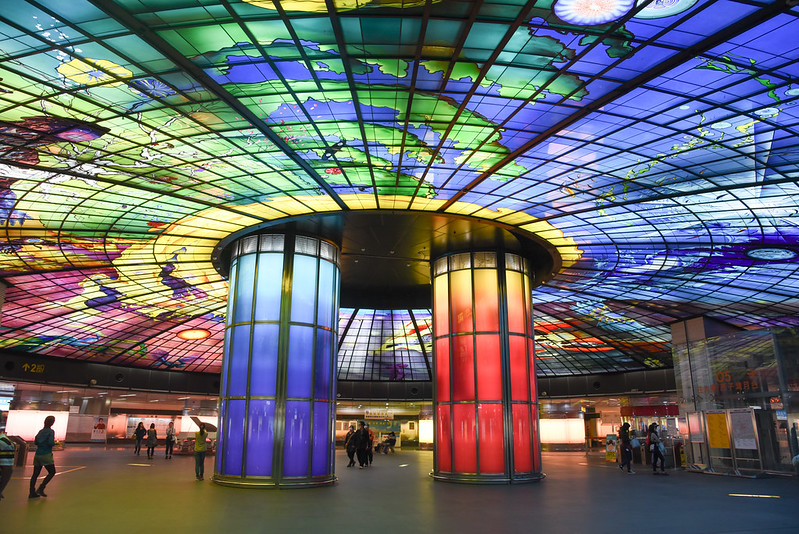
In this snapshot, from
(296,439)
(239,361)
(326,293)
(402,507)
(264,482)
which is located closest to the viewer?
(402,507)

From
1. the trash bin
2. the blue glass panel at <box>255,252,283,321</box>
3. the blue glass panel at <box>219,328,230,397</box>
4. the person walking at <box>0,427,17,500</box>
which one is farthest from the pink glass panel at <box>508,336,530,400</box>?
the trash bin

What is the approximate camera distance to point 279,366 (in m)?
22.1

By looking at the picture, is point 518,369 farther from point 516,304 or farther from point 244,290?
point 244,290

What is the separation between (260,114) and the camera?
1573cm

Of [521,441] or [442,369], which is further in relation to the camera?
[442,369]

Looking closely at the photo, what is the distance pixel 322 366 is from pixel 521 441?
9.10m

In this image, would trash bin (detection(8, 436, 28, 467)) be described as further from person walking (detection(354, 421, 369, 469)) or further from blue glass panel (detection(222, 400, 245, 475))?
person walking (detection(354, 421, 369, 469))

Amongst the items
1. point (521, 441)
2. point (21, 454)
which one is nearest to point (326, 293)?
point (521, 441)

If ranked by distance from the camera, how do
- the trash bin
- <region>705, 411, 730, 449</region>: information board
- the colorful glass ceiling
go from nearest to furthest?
the colorful glass ceiling
the trash bin
<region>705, 411, 730, 449</region>: information board

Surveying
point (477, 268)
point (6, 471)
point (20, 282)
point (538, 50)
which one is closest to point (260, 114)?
point (538, 50)

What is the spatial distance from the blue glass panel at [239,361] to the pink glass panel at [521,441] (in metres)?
11.4

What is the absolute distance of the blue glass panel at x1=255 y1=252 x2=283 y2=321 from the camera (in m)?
Answer: 22.8

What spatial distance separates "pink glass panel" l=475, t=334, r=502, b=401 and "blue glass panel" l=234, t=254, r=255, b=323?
1009cm

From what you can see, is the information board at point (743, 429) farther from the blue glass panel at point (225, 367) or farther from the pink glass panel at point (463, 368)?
the blue glass panel at point (225, 367)
